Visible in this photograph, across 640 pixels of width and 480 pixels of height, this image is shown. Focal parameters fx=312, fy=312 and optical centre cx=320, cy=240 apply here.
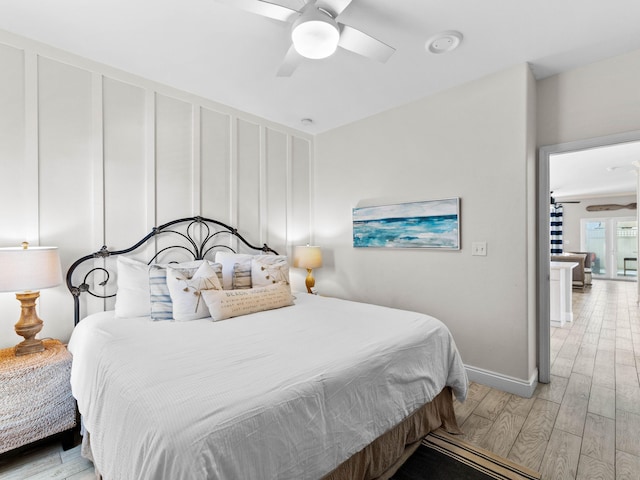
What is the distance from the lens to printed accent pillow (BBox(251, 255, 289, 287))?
8.87ft

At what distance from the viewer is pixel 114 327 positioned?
196 centimetres

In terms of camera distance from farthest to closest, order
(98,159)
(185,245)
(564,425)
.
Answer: (185,245) → (98,159) → (564,425)

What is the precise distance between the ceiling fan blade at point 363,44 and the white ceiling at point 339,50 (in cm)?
24

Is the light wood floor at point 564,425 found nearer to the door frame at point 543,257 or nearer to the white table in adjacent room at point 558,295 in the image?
the door frame at point 543,257

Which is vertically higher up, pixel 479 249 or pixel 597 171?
pixel 597 171

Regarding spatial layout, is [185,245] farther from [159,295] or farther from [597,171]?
[597,171]

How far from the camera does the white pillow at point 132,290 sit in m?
2.26

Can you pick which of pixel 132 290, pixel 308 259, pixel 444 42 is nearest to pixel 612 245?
pixel 308 259

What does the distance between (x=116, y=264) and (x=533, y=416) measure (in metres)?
3.37

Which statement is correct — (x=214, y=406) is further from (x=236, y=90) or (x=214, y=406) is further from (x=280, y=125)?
(x=280, y=125)

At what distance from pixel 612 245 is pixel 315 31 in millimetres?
11786

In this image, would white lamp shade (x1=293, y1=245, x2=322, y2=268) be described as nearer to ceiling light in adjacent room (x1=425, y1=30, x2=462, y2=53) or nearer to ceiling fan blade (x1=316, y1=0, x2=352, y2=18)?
ceiling light in adjacent room (x1=425, y1=30, x2=462, y2=53)

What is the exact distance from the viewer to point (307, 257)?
3.65 meters

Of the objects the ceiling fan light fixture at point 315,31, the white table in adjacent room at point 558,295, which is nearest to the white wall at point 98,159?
the ceiling fan light fixture at point 315,31
